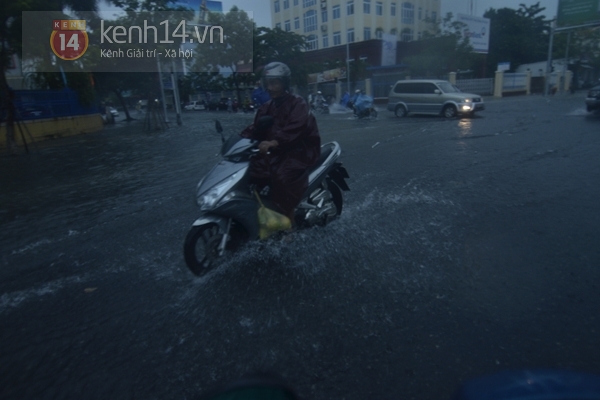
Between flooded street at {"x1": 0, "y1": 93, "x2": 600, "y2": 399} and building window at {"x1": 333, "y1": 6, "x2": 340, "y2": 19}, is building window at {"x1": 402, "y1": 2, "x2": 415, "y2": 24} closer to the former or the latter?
building window at {"x1": 333, "y1": 6, "x2": 340, "y2": 19}

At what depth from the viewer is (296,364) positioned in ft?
8.34

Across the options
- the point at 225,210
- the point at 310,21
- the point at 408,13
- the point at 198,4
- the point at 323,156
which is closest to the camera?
the point at 225,210

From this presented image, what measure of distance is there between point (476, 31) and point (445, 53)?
16.7 ft

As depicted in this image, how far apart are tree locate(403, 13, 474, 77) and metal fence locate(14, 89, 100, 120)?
93.5ft

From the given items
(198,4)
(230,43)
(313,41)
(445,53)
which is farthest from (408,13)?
(198,4)

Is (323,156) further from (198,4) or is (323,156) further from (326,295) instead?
(198,4)

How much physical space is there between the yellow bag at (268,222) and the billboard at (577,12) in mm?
30236

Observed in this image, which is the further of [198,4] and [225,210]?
[198,4]

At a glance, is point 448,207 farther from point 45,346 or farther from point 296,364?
point 45,346

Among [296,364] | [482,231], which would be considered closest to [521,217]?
[482,231]

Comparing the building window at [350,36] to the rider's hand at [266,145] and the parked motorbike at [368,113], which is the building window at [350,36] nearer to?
the parked motorbike at [368,113]

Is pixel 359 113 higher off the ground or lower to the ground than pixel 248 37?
lower

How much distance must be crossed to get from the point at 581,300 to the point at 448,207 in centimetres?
244

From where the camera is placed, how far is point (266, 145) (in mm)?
3898
